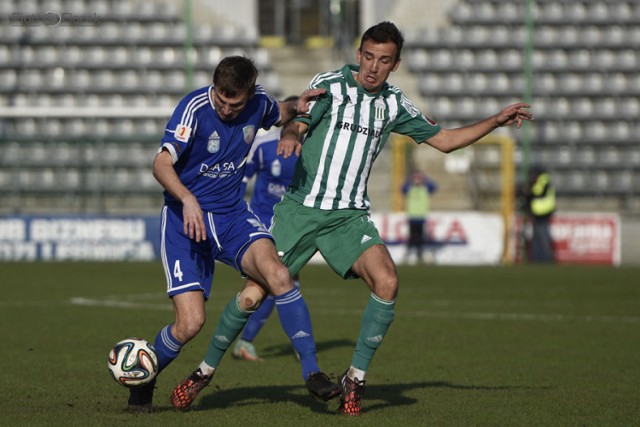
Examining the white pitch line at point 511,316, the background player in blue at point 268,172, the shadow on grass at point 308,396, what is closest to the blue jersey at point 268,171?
the background player in blue at point 268,172

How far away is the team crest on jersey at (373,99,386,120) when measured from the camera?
678cm

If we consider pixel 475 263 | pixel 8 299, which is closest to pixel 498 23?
pixel 475 263

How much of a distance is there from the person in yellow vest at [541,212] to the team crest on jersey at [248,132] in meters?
17.0

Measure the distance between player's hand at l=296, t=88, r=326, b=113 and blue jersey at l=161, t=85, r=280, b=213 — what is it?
31 cm

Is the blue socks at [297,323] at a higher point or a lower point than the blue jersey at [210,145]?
lower

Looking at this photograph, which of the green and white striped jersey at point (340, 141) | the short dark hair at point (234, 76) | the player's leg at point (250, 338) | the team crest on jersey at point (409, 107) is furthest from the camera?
→ the player's leg at point (250, 338)

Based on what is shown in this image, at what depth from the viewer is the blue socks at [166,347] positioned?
251 inches

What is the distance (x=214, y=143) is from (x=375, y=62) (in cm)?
108

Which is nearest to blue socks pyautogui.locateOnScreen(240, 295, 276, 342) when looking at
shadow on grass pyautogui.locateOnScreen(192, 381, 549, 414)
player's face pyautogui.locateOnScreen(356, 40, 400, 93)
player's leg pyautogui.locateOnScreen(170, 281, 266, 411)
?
shadow on grass pyautogui.locateOnScreen(192, 381, 549, 414)

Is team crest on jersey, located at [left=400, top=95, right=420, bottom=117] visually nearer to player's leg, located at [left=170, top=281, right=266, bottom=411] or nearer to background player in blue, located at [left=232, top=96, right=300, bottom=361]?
player's leg, located at [left=170, top=281, right=266, bottom=411]

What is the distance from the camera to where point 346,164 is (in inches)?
265

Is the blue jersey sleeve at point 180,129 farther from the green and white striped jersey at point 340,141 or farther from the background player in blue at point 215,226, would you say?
the green and white striped jersey at point 340,141

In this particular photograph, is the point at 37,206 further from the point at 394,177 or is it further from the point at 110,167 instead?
the point at 394,177

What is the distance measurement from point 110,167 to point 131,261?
9.09 feet
